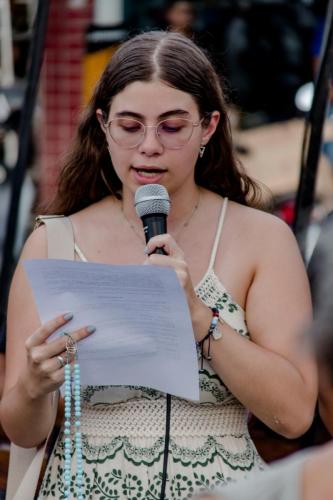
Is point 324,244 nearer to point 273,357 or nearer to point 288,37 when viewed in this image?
point 273,357

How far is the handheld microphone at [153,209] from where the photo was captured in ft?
7.84

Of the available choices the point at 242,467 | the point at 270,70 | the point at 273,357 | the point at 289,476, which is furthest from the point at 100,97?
the point at 270,70

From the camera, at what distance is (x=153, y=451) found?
2.56 m

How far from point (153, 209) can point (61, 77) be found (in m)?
6.10

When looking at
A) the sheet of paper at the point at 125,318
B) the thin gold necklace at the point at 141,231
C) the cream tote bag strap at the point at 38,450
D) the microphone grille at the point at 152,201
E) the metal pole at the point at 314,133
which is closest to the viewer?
the sheet of paper at the point at 125,318

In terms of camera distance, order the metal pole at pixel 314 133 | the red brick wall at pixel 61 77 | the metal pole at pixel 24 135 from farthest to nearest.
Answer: the red brick wall at pixel 61 77 < the metal pole at pixel 24 135 < the metal pole at pixel 314 133

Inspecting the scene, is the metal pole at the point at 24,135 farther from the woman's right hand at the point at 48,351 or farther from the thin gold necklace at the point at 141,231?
the woman's right hand at the point at 48,351

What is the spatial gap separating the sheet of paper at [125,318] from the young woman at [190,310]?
54 millimetres

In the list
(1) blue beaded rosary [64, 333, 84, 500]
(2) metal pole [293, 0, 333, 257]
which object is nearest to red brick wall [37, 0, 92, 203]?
(2) metal pole [293, 0, 333, 257]

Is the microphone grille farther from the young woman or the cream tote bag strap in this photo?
the cream tote bag strap

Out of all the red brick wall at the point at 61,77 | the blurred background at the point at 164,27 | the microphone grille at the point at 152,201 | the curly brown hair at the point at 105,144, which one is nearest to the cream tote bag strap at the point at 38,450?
the curly brown hair at the point at 105,144

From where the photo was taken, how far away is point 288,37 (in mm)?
8438

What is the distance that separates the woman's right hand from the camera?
7.82 feet

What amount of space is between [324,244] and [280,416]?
2.78ft
